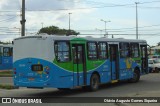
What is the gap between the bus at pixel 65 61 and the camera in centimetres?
1906

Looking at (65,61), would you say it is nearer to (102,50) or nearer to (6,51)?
(102,50)

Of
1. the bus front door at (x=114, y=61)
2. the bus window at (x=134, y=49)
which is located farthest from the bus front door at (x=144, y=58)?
the bus front door at (x=114, y=61)

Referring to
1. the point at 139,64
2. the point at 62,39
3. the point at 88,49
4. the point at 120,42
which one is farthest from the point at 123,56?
the point at 62,39

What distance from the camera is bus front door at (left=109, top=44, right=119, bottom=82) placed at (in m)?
24.4

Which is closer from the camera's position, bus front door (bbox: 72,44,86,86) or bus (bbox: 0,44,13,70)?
bus front door (bbox: 72,44,86,86)

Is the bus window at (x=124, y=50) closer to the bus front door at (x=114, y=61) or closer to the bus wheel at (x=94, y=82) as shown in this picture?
the bus front door at (x=114, y=61)

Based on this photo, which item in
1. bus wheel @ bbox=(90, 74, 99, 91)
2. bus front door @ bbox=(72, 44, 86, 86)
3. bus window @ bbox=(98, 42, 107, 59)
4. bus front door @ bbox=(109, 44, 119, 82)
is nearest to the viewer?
bus front door @ bbox=(72, 44, 86, 86)

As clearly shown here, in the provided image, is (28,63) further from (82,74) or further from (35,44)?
(82,74)

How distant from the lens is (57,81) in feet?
62.8

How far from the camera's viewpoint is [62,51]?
19.8 meters

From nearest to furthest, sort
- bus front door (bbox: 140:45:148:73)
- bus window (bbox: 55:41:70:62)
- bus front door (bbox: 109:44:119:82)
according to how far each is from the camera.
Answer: bus window (bbox: 55:41:70:62) < bus front door (bbox: 109:44:119:82) < bus front door (bbox: 140:45:148:73)

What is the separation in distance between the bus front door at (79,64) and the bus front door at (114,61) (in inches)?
132

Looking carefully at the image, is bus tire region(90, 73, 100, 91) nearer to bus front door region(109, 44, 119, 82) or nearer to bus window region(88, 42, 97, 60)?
bus window region(88, 42, 97, 60)

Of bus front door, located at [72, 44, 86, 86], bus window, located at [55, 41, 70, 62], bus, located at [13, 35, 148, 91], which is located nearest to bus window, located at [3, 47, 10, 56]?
bus, located at [13, 35, 148, 91]
